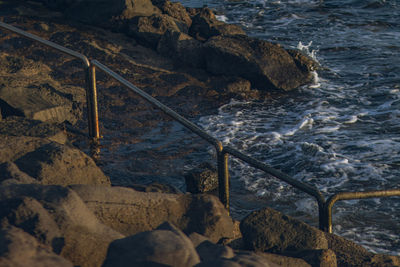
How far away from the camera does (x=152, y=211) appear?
339 cm

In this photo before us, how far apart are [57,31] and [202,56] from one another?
8.69ft

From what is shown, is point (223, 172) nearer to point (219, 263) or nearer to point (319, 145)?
point (219, 263)

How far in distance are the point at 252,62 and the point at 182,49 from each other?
1.25 metres

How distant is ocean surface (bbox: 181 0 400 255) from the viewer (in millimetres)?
5297

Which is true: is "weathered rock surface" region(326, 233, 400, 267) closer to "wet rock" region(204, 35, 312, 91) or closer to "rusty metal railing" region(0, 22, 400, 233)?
"rusty metal railing" region(0, 22, 400, 233)

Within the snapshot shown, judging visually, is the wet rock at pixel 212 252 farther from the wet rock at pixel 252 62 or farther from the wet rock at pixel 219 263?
the wet rock at pixel 252 62

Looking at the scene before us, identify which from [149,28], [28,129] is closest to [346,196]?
[28,129]

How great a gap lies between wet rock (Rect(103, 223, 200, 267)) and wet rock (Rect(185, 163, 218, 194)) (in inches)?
96.7

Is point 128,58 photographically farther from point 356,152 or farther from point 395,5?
point 395,5

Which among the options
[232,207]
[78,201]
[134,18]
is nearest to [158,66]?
[134,18]

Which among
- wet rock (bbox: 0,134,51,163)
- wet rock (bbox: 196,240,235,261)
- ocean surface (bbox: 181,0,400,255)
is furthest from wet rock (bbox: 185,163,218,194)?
wet rock (bbox: 196,240,235,261)

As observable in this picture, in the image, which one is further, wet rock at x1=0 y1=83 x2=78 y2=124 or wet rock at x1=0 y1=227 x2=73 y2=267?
wet rock at x1=0 y1=83 x2=78 y2=124

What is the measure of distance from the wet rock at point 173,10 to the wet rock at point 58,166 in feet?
24.6

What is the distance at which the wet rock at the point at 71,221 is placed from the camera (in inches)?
106
